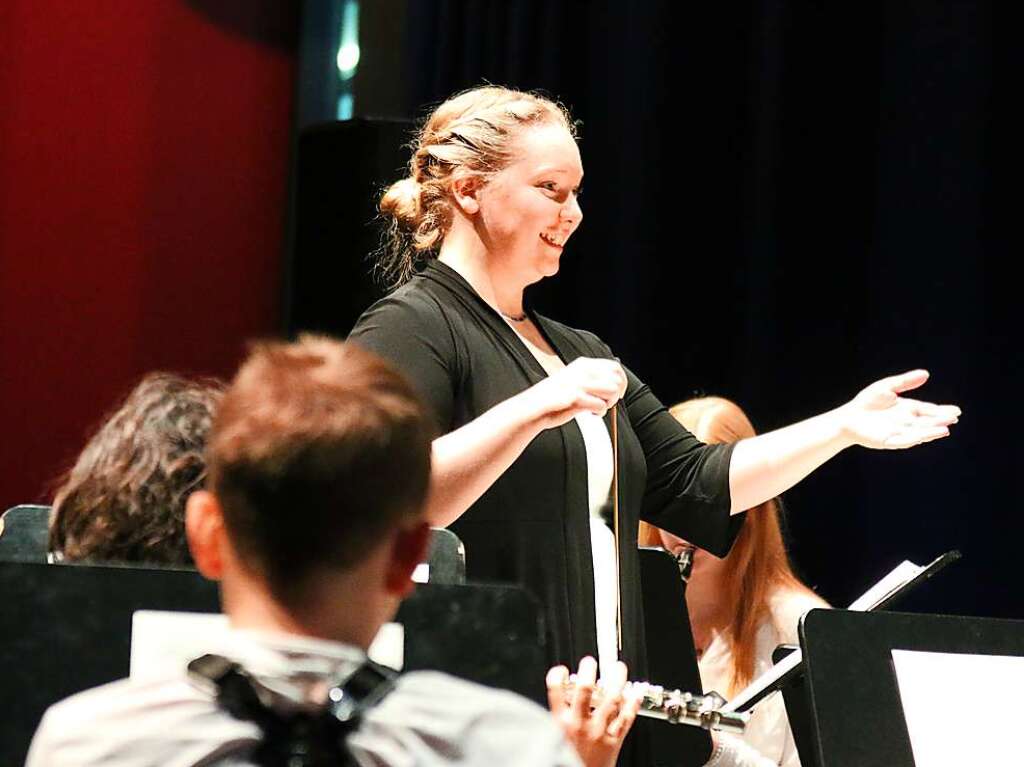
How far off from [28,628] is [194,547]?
0.93 ft

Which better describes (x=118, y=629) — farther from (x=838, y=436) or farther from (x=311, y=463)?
(x=838, y=436)

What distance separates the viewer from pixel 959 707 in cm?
126

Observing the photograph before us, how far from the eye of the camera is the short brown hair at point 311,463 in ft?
2.43

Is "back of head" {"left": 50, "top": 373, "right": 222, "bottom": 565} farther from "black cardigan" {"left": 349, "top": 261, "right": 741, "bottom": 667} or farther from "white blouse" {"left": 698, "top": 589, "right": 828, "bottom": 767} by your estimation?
"white blouse" {"left": 698, "top": 589, "right": 828, "bottom": 767}

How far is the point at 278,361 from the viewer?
772 mm

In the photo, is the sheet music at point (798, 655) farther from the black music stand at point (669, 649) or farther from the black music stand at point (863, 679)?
the black music stand at point (669, 649)

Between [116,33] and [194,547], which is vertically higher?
[116,33]

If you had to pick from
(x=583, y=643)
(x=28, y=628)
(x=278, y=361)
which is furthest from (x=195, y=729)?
(x=583, y=643)

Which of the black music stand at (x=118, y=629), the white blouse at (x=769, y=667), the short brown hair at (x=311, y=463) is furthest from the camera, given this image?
the white blouse at (x=769, y=667)

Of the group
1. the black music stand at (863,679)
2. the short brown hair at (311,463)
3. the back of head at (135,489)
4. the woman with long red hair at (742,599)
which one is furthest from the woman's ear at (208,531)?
the woman with long red hair at (742,599)

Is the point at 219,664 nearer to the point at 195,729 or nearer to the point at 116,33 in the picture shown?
the point at 195,729

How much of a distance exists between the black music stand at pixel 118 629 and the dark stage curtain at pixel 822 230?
6.16 feet

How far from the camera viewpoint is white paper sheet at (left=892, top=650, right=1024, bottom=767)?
1.24 meters

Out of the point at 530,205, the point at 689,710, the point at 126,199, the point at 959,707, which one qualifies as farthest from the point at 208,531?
the point at 126,199
